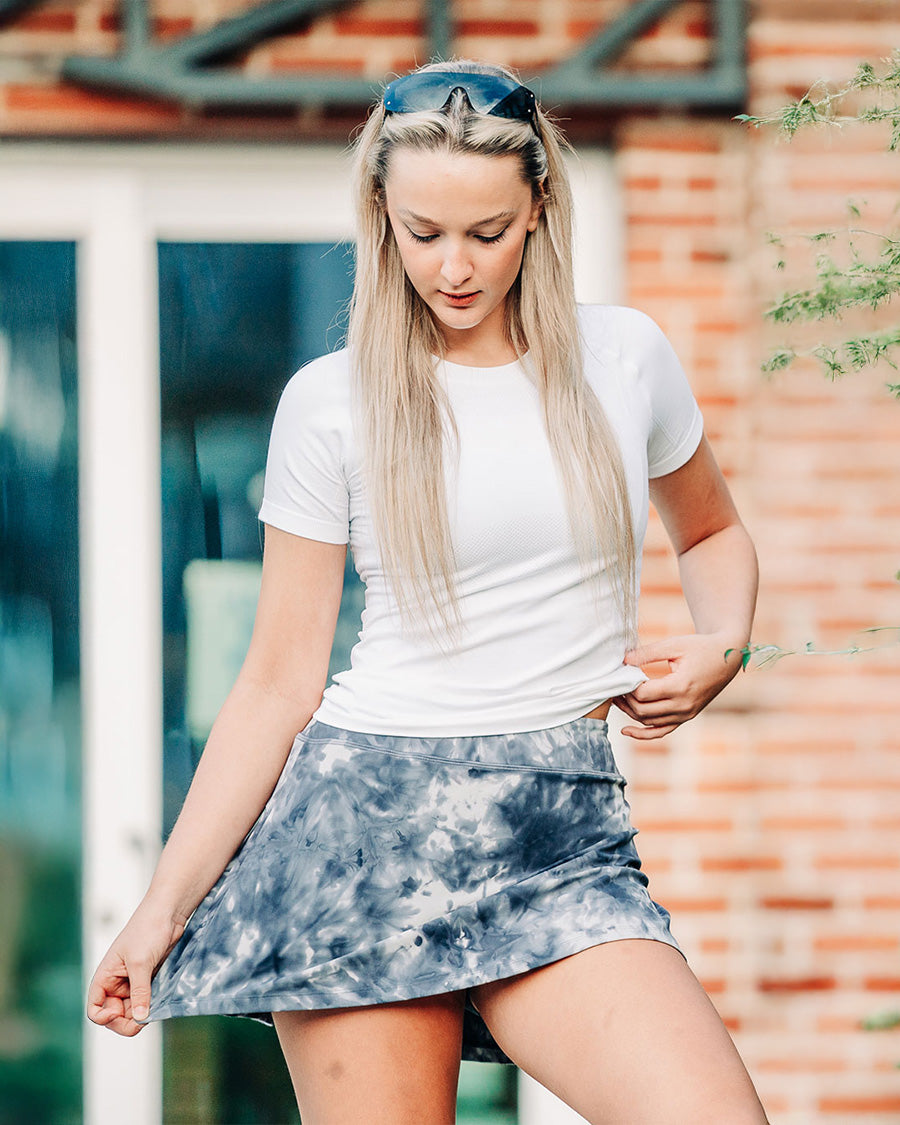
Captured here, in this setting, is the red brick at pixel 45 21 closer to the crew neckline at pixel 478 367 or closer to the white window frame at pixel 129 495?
the white window frame at pixel 129 495

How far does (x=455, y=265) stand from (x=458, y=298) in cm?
5

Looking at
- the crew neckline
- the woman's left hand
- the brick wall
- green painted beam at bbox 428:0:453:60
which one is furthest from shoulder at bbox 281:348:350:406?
green painted beam at bbox 428:0:453:60

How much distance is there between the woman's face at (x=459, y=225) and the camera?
1.48m

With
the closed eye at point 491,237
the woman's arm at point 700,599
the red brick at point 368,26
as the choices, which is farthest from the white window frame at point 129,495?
the closed eye at point 491,237

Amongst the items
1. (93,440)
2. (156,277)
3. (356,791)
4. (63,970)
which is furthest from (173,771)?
(356,791)

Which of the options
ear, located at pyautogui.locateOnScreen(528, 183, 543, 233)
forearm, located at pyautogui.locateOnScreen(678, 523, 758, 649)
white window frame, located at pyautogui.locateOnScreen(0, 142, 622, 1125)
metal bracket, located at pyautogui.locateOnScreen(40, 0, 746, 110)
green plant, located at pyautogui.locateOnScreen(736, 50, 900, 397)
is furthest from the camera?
white window frame, located at pyautogui.locateOnScreen(0, 142, 622, 1125)

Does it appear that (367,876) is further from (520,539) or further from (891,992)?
(891,992)

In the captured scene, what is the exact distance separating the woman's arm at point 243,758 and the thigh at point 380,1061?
20 centimetres

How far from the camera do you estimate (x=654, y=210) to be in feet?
10.2

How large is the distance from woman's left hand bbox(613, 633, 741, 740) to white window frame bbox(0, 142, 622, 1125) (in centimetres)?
174

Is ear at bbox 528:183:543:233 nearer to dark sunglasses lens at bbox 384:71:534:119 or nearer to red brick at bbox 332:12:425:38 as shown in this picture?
dark sunglasses lens at bbox 384:71:534:119

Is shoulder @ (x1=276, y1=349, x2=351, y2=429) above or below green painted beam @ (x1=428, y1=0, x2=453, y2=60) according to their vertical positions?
below

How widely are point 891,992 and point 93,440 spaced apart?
7.50ft

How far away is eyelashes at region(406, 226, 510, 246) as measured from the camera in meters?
A: 1.51
